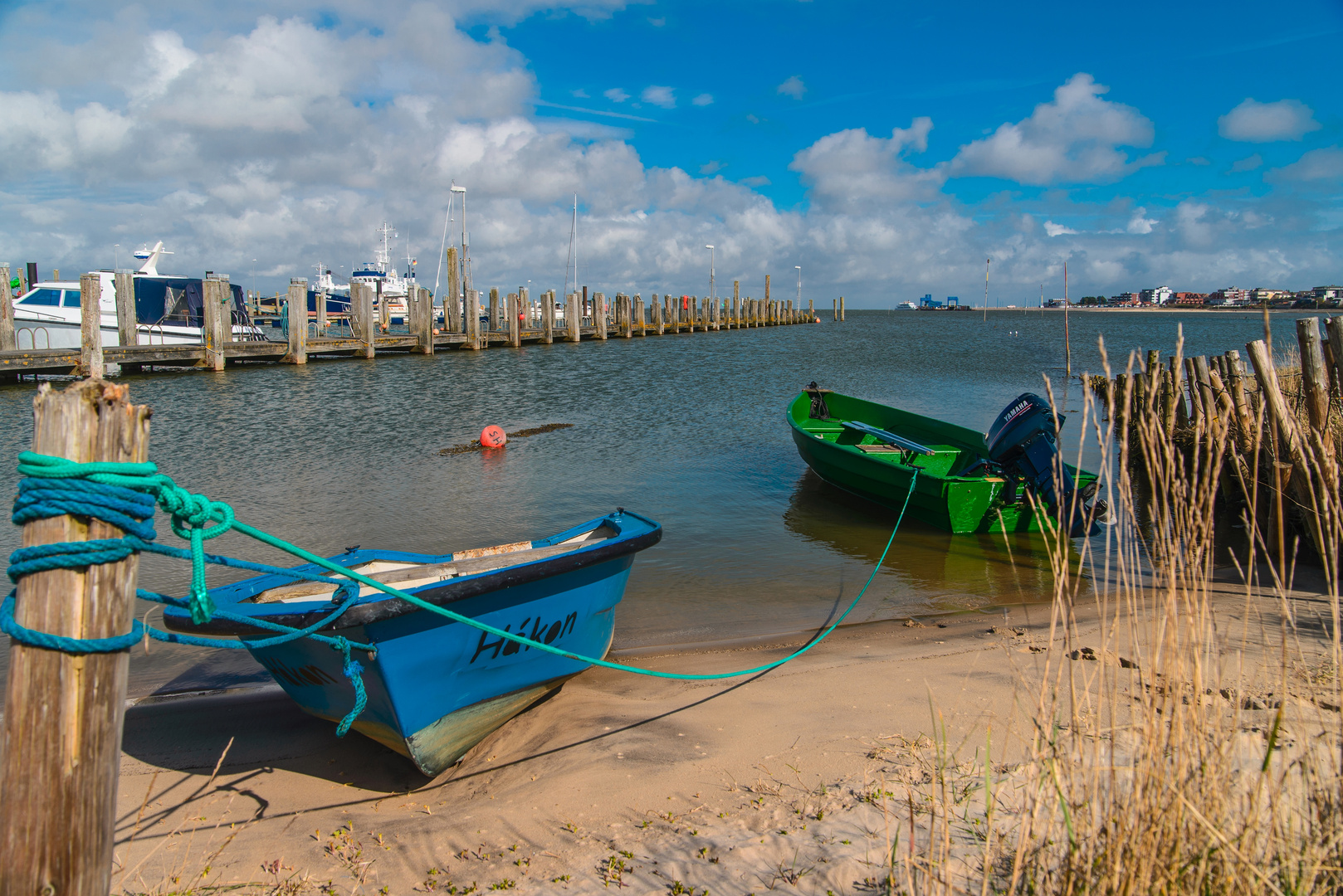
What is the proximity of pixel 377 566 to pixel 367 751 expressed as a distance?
115 centimetres

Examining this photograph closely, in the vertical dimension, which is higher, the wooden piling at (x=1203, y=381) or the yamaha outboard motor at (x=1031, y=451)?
the wooden piling at (x=1203, y=381)

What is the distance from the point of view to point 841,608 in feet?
24.0

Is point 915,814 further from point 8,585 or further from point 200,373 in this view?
point 200,373

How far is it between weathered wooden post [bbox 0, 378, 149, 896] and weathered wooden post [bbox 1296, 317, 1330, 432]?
25.9 feet

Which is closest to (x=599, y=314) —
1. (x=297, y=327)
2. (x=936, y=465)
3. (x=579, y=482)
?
(x=297, y=327)

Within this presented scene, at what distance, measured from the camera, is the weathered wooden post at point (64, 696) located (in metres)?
1.94

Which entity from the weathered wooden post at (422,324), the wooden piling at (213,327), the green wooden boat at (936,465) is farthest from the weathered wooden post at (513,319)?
the green wooden boat at (936,465)

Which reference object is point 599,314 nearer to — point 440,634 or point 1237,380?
point 1237,380

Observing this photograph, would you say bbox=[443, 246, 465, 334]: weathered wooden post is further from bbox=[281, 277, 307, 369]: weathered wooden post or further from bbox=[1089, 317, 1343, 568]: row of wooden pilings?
bbox=[1089, 317, 1343, 568]: row of wooden pilings

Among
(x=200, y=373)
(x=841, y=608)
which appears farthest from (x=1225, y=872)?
(x=200, y=373)

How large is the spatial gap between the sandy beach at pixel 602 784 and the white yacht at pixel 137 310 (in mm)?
25233

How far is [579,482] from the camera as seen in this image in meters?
12.5

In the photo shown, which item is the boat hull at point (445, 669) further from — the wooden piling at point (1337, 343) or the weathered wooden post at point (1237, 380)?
the weathered wooden post at point (1237, 380)

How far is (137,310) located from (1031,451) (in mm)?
29998
